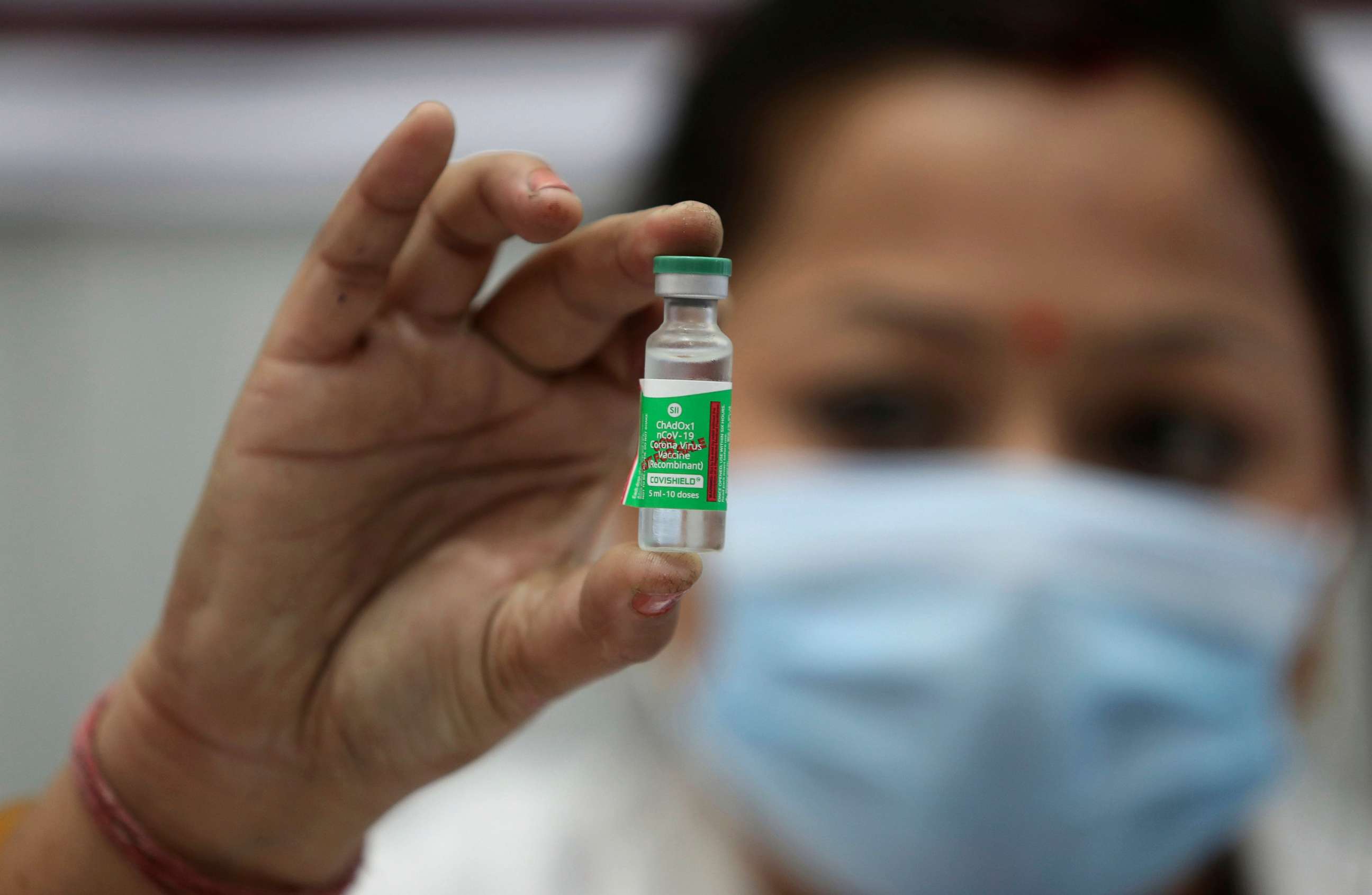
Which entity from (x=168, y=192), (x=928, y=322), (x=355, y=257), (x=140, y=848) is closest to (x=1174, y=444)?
(x=928, y=322)

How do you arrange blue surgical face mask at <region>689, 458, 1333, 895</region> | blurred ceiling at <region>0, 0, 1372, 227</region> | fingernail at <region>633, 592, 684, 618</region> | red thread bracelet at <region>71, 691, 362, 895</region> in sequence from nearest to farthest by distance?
1. fingernail at <region>633, 592, 684, 618</region>
2. red thread bracelet at <region>71, 691, 362, 895</region>
3. blue surgical face mask at <region>689, 458, 1333, 895</region>
4. blurred ceiling at <region>0, 0, 1372, 227</region>

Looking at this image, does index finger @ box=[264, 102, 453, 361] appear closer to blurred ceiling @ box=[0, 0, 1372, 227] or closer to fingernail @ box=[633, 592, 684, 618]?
fingernail @ box=[633, 592, 684, 618]

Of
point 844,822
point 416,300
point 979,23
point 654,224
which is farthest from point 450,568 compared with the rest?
point 979,23

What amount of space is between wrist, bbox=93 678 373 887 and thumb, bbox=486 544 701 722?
0.15 metres

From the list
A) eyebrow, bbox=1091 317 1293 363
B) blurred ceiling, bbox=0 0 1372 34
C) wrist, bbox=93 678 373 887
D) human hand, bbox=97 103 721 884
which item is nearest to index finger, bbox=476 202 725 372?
human hand, bbox=97 103 721 884

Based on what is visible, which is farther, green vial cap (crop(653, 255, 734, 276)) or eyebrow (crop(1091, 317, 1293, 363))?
eyebrow (crop(1091, 317, 1293, 363))

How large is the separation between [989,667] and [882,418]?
366 mm

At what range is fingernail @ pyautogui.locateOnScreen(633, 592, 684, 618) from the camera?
590 mm

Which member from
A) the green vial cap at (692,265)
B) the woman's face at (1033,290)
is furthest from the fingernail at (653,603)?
the woman's face at (1033,290)

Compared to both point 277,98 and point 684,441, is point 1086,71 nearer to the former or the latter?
point 684,441

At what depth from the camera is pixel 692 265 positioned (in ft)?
2.05

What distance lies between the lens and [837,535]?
4.46 ft

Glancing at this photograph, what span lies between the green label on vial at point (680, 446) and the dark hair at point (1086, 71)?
0.97 metres

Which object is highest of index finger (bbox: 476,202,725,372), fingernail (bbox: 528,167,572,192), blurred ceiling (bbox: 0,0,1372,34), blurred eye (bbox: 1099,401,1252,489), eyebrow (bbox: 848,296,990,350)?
blurred ceiling (bbox: 0,0,1372,34)
